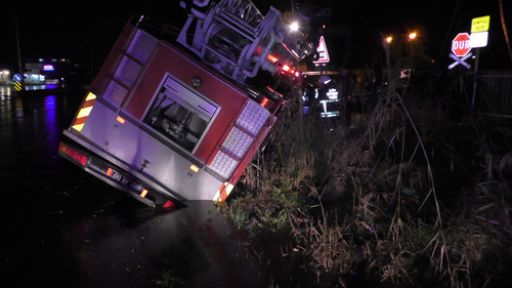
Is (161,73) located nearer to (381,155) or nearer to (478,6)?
(381,155)

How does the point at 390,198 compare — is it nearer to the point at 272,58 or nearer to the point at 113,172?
the point at 272,58

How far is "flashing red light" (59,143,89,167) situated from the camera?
237 inches

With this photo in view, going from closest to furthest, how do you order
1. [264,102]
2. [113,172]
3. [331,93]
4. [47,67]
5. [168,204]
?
[264,102] < [113,172] < [168,204] < [331,93] < [47,67]

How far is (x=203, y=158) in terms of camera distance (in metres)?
5.96

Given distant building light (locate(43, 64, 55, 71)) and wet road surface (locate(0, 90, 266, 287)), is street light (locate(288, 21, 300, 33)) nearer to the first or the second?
wet road surface (locate(0, 90, 266, 287))

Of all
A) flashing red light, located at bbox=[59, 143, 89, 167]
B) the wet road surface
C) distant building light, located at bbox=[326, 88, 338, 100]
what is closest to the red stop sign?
distant building light, located at bbox=[326, 88, 338, 100]

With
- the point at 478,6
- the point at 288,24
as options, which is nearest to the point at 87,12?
the point at 478,6

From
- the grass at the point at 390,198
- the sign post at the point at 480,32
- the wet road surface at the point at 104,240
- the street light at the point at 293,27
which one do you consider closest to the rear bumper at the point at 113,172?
the wet road surface at the point at 104,240

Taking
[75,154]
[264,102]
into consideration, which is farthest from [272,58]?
[75,154]

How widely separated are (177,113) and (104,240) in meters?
1.91

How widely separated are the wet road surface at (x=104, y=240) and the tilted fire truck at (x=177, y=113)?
1.75ft

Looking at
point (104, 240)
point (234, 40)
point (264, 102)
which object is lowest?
point (104, 240)

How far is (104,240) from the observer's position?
523cm

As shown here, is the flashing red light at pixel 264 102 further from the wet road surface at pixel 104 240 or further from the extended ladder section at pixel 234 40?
the wet road surface at pixel 104 240
